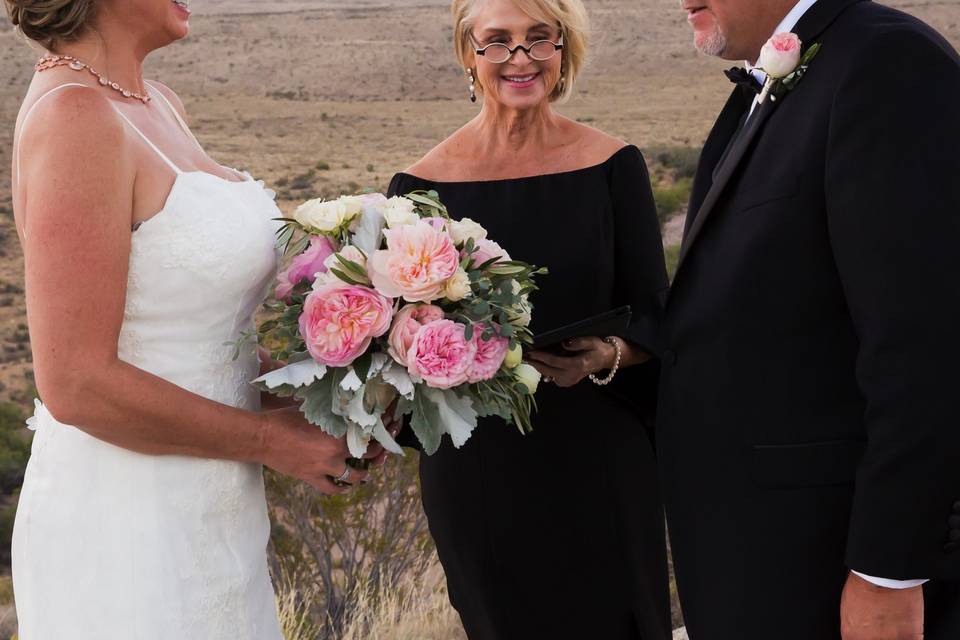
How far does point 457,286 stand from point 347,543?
148 inches

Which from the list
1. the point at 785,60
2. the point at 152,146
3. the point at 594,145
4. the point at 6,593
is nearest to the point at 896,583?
the point at 785,60

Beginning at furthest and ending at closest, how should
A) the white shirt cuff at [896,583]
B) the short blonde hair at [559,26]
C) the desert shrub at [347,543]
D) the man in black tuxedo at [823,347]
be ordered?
the desert shrub at [347,543], the short blonde hair at [559,26], the white shirt cuff at [896,583], the man in black tuxedo at [823,347]

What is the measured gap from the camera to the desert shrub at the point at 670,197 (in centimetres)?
2353

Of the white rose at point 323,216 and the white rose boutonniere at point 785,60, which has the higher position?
the white rose boutonniere at point 785,60

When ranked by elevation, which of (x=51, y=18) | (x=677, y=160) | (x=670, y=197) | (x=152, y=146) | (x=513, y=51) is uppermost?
(x=51, y=18)

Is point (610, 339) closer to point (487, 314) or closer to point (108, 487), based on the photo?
point (487, 314)

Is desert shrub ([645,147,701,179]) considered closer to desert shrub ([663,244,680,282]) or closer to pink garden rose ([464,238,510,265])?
desert shrub ([663,244,680,282])

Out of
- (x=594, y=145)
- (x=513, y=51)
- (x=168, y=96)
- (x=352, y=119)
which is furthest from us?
(x=352, y=119)

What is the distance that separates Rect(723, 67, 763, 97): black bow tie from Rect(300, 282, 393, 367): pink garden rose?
1.08 metres

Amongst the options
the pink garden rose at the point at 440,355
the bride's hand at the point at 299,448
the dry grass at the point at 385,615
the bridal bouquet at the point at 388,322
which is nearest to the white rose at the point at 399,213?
the bridal bouquet at the point at 388,322

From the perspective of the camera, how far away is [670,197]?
25.1 metres

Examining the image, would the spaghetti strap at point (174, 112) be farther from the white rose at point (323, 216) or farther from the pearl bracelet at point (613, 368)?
the pearl bracelet at point (613, 368)

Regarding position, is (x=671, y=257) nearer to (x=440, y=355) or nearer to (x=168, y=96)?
(x=168, y=96)

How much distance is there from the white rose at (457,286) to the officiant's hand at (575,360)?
0.85 metres
